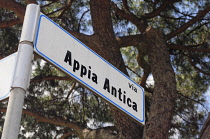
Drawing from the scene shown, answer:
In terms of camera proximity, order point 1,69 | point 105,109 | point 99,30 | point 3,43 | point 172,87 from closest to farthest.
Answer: point 1,69 < point 172,87 < point 99,30 < point 3,43 < point 105,109

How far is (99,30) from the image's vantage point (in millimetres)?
3521

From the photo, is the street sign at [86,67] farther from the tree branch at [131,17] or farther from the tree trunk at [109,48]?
the tree branch at [131,17]

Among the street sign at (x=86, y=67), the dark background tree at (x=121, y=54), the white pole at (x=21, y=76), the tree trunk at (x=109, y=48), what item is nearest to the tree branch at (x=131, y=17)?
the dark background tree at (x=121, y=54)

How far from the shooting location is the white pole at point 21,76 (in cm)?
82

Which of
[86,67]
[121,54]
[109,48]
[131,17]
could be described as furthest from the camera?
[131,17]

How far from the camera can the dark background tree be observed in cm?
357

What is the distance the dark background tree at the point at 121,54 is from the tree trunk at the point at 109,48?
10 mm

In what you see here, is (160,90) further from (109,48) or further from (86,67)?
(86,67)

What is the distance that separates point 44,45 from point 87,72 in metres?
0.22

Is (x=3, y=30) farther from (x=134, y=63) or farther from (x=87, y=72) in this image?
(x=87, y=72)

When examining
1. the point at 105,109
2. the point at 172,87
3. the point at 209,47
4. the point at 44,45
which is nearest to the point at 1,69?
the point at 44,45

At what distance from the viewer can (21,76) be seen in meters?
0.89

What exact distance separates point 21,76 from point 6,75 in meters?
0.12

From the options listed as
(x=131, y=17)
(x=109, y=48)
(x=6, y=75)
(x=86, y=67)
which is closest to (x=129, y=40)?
(x=131, y=17)
